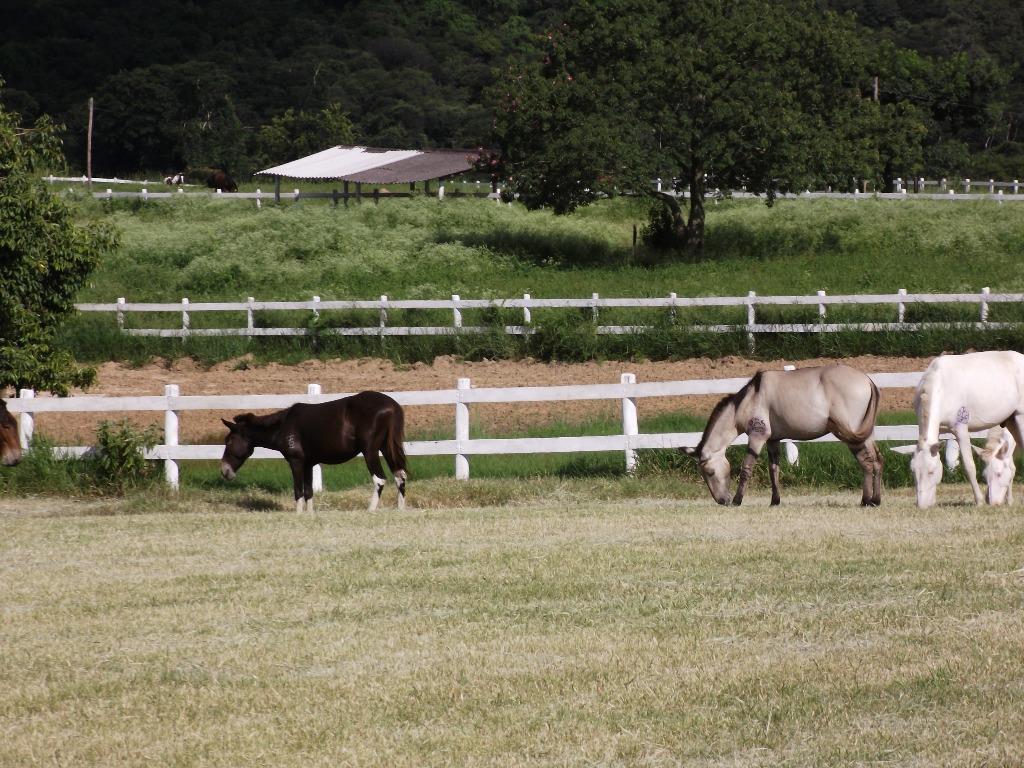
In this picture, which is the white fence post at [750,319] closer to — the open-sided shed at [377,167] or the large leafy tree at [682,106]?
the large leafy tree at [682,106]

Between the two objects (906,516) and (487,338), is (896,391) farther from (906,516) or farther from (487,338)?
(906,516)

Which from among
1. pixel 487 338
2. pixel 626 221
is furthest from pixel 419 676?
pixel 626 221

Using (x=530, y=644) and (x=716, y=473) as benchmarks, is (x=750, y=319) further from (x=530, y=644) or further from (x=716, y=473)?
(x=530, y=644)

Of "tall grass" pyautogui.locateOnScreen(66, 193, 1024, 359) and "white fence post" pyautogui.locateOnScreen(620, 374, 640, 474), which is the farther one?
"tall grass" pyautogui.locateOnScreen(66, 193, 1024, 359)

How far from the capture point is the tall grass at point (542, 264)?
93.8ft

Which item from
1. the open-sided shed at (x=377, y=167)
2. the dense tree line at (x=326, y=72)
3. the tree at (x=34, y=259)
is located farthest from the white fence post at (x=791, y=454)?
the dense tree line at (x=326, y=72)

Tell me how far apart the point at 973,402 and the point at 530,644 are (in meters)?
6.61

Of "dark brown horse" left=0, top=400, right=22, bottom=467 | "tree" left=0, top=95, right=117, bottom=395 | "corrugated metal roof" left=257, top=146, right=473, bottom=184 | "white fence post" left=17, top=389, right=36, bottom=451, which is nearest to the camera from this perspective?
"dark brown horse" left=0, top=400, right=22, bottom=467

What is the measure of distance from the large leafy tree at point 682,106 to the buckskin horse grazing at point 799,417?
2622 cm

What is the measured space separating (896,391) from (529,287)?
15446mm

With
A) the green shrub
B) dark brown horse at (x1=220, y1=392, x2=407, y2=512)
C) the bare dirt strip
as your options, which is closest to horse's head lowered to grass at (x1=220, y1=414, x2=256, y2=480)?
dark brown horse at (x1=220, y1=392, x2=407, y2=512)

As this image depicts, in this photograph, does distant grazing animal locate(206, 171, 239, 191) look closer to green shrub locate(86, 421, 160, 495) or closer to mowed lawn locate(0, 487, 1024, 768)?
green shrub locate(86, 421, 160, 495)

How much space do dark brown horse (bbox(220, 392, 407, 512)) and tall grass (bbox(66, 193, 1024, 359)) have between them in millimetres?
13117

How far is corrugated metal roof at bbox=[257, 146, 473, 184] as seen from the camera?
5338 centimetres
